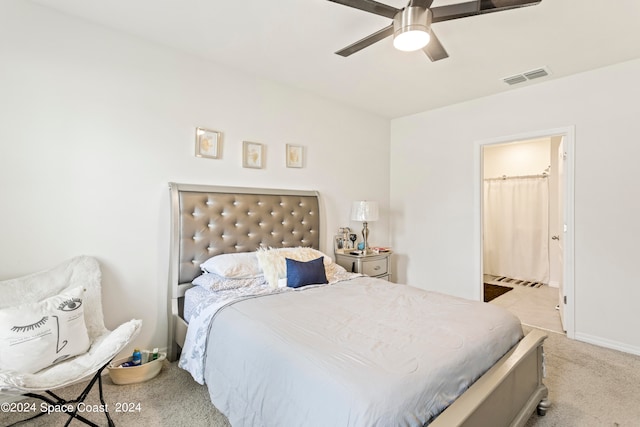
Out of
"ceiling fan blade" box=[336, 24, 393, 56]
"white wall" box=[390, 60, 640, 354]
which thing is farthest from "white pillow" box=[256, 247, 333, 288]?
"white wall" box=[390, 60, 640, 354]

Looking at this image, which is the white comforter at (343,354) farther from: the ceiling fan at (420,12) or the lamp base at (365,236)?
the ceiling fan at (420,12)

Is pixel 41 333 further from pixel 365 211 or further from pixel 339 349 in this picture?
pixel 365 211

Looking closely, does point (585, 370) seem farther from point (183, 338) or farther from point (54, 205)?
point (54, 205)

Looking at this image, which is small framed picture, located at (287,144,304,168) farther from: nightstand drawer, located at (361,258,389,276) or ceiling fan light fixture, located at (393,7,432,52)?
ceiling fan light fixture, located at (393,7,432,52)

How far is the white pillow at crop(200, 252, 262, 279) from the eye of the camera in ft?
8.26

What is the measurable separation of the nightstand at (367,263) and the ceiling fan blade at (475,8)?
2.47 metres

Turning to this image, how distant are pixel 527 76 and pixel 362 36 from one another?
1884mm

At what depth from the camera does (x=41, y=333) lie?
166 centimetres

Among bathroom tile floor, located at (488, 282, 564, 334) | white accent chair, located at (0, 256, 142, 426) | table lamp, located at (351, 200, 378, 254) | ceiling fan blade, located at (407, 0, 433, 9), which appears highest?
ceiling fan blade, located at (407, 0, 433, 9)

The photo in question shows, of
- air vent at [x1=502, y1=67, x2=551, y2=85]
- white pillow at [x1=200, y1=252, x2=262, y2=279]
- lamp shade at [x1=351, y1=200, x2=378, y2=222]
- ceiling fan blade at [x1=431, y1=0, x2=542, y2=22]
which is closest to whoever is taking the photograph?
ceiling fan blade at [x1=431, y1=0, x2=542, y2=22]

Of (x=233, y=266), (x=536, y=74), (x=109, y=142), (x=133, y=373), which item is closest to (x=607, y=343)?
(x=536, y=74)

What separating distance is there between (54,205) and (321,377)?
2.19 meters

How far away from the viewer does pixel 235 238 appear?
290 centimetres

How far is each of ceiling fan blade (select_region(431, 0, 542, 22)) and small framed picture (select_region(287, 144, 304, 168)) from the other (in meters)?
2.00
